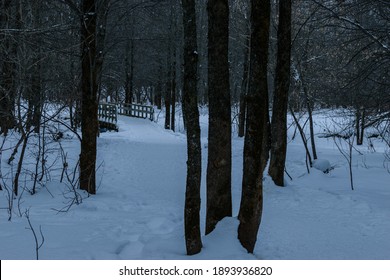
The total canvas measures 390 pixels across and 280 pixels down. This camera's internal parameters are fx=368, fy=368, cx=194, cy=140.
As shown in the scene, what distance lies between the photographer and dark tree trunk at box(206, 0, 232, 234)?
5.31m

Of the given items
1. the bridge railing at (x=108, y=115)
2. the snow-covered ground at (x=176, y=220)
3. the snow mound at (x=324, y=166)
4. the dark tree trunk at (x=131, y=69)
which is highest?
the dark tree trunk at (x=131, y=69)

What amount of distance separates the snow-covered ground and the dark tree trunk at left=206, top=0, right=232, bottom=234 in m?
0.30

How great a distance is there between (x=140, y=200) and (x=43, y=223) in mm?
2730

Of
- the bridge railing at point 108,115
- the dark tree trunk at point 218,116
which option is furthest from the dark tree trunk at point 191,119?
the bridge railing at point 108,115

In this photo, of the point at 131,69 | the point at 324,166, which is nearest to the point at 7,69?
the point at 324,166

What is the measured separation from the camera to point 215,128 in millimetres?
5449

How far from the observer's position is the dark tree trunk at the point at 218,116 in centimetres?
531

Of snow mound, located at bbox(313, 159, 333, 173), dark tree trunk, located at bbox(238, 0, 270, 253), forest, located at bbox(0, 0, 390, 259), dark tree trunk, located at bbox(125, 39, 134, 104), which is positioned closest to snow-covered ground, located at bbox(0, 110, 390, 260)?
forest, located at bbox(0, 0, 390, 259)

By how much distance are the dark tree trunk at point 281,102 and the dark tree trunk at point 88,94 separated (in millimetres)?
4591

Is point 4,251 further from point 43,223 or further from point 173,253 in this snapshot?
point 173,253

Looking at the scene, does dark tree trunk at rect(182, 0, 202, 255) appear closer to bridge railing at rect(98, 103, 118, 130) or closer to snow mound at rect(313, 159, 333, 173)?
snow mound at rect(313, 159, 333, 173)

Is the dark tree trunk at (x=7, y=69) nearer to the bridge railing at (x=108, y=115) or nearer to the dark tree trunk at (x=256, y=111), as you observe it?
the dark tree trunk at (x=256, y=111)
